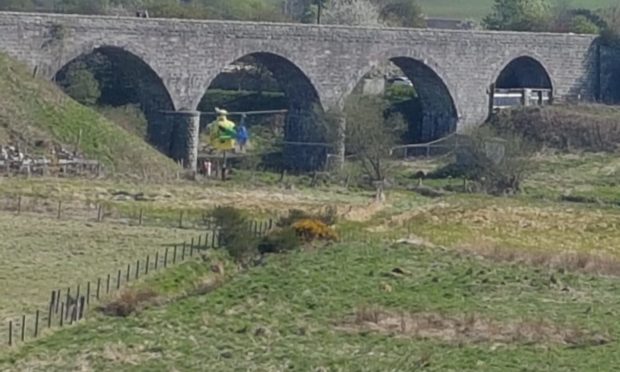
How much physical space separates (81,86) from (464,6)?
7898cm

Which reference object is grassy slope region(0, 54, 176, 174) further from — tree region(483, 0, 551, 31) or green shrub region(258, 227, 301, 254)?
tree region(483, 0, 551, 31)

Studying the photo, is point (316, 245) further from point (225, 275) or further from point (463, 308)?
point (463, 308)

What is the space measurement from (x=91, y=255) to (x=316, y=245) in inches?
201

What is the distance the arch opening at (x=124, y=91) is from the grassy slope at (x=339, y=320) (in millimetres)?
24767

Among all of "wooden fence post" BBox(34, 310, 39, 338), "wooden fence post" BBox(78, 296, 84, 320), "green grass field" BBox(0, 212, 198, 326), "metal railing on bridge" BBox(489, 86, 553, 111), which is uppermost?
Result: "metal railing on bridge" BBox(489, 86, 553, 111)

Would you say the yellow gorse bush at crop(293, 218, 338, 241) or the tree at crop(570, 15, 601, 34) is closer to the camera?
the yellow gorse bush at crop(293, 218, 338, 241)

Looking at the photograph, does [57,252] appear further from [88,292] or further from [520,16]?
[520,16]

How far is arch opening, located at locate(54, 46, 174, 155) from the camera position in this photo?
61.4 metres

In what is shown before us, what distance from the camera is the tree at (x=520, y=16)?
88512mm

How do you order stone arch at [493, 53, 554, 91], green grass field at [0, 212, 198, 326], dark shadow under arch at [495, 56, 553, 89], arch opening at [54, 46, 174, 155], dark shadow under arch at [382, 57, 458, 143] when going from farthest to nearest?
dark shadow under arch at [495, 56, 553, 89]
stone arch at [493, 53, 554, 91]
dark shadow under arch at [382, 57, 458, 143]
arch opening at [54, 46, 174, 155]
green grass field at [0, 212, 198, 326]

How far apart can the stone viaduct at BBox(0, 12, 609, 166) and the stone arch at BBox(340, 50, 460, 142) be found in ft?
0.14

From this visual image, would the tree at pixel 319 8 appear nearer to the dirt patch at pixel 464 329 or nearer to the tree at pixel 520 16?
the tree at pixel 520 16

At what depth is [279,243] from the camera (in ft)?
123

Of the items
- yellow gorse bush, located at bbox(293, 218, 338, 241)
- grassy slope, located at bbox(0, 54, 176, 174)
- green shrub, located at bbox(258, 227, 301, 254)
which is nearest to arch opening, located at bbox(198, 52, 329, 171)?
grassy slope, located at bbox(0, 54, 176, 174)
